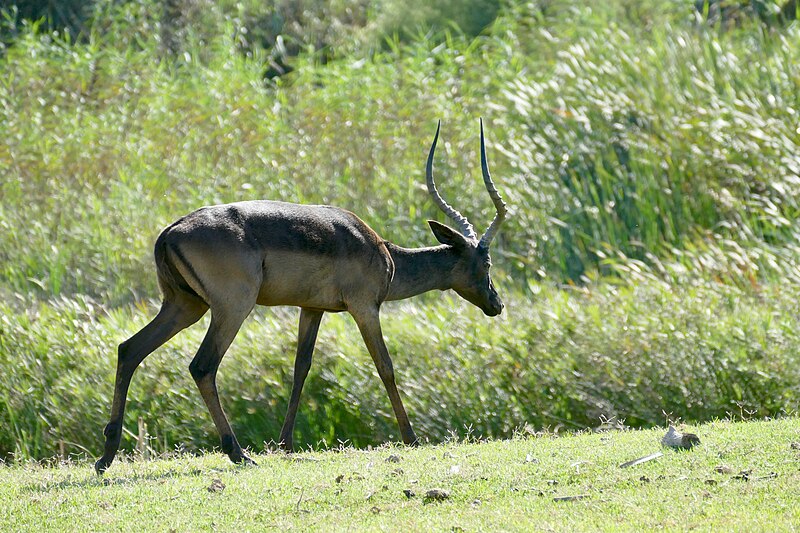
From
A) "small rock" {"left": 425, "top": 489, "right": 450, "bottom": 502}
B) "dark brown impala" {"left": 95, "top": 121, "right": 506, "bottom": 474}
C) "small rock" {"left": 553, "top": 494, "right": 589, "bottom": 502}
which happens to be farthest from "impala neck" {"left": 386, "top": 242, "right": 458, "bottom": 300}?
"small rock" {"left": 553, "top": 494, "right": 589, "bottom": 502}

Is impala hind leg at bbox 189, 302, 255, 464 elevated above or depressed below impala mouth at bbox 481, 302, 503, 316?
above

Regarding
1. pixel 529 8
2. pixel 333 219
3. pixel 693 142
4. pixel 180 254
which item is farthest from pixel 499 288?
pixel 529 8

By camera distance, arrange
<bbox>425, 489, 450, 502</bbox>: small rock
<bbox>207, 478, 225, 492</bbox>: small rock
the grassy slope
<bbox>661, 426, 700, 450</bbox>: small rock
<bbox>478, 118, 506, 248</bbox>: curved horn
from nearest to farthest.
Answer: the grassy slope
<bbox>425, 489, 450, 502</bbox>: small rock
<bbox>207, 478, 225, 492</bbox>: small rock
<bbox>661, 426, 700, 450</bbox>: small rock
<bbox>478, 118, 506, 248</bbox>: curved horn

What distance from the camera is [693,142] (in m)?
15.0

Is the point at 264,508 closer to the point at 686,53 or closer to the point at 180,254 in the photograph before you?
the point at 180,254

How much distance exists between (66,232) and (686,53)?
8345mm

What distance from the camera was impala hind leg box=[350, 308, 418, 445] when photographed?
28.2ft

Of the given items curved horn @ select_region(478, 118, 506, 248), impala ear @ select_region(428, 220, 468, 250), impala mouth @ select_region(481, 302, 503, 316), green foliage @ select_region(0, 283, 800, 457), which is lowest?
green foliage @ select_region(0, 283, 800, 457)

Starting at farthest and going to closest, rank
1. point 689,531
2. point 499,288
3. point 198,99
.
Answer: point 198,99 < point 499,288 < point 689,531

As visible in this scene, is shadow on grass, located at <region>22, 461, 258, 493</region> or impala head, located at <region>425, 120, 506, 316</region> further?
impala head, located at <region>425, 120, 506, 316</region>

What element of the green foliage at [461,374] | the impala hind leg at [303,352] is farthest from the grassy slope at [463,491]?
the green foliage at [461,374]

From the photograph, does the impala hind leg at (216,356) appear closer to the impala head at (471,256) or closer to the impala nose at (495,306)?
the impala head at (471,256)

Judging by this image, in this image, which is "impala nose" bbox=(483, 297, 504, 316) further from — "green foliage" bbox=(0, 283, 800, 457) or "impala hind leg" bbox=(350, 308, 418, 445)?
"impala hind leg" bbox=(350, 308, 418, 445)

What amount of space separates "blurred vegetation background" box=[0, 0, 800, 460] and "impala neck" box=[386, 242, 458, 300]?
1403 mm
